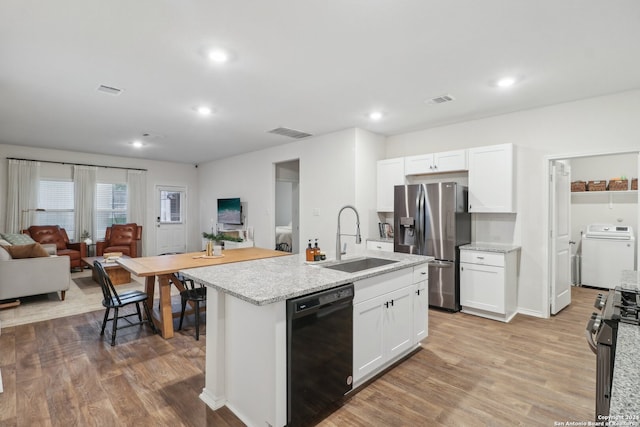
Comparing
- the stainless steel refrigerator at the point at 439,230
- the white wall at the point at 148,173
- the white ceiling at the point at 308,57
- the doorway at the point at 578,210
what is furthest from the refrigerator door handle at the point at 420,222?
the white wall at the point at 148,173

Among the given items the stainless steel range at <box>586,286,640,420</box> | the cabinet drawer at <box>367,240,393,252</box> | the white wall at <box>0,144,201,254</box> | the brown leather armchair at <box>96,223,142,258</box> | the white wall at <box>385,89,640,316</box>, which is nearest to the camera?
the stainless steel range at <box>586,286,640,420</box>

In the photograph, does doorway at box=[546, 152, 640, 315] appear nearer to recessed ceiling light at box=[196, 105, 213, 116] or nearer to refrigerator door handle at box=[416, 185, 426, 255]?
refrigerator door handle at box=[416, 185, 426, 255]

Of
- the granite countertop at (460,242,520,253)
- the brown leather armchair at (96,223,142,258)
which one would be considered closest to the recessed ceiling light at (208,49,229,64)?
the granite countertop at (460,242,520,253)

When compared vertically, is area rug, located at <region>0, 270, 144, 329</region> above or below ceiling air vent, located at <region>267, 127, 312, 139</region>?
below

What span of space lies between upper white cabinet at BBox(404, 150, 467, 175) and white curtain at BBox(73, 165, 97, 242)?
22.9 ft

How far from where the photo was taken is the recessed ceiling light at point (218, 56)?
2613 millimetres

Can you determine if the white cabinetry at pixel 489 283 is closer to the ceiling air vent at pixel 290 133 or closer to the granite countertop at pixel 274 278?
the granite countertop at pixel 274 278

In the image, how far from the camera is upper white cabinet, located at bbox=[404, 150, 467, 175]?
4.29 meters

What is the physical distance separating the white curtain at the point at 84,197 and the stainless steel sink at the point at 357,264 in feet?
23.0

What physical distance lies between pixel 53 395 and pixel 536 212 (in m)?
5.07

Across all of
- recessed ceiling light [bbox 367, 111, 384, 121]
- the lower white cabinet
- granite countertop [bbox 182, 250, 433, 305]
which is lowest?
the lower white cabinet

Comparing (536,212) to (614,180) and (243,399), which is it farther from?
(243,399)

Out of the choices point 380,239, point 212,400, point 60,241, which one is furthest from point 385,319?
point 60,241

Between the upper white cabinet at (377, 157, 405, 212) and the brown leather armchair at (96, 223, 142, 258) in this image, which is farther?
the brown leather armchair at (96, 223, 142, 258)
